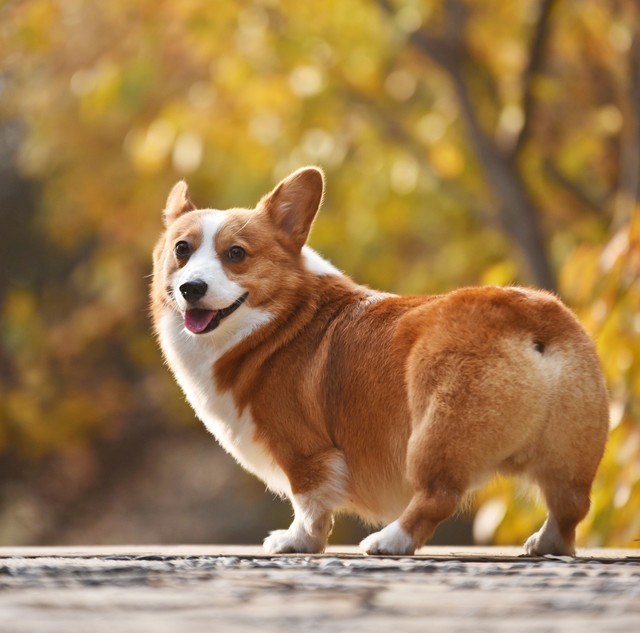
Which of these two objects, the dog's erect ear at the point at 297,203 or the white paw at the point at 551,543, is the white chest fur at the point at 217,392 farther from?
the white paw at the point at 551,543

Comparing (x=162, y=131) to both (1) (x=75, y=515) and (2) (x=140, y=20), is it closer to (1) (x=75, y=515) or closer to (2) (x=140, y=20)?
(2) (x=140, y=20)

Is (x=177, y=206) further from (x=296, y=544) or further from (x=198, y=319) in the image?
(x=296, y=544)

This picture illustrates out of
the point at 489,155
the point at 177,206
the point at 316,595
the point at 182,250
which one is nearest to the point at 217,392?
the point at 182,250

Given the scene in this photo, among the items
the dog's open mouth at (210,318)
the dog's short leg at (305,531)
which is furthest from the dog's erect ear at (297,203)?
the dog's short leg at (305,531)

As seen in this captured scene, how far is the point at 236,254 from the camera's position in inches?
208

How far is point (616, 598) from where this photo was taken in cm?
312

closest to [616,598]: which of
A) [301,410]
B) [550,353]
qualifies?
[550,353]

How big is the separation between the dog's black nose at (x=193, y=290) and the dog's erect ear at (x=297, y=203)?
0.54 m

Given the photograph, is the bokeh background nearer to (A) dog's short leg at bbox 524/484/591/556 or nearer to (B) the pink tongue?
(A) dog's short leg at bbox 524/484/591/556

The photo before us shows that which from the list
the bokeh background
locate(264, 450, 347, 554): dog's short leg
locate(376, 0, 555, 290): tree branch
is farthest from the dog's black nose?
locate(376, 0, 555, 290): tree branch

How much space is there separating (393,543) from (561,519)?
0.64 meters

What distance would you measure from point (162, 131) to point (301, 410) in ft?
22.6

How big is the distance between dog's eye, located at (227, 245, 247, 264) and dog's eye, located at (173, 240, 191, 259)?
0.58 ft

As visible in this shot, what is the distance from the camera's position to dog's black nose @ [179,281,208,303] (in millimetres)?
5113
